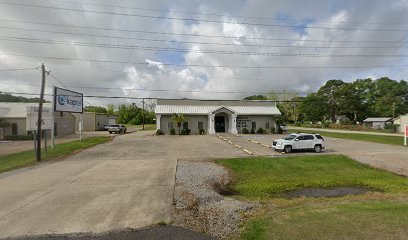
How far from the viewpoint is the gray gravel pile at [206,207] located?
277 inches

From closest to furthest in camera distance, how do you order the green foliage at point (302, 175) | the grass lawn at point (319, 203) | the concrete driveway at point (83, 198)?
the grass lawn at point (319, 203), the concrete driveway at point (83, 198), the green foliage at point (302, 175)

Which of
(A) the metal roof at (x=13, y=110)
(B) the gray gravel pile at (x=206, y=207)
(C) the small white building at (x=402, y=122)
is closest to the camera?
(B) the gray gravel pile at (x=206, y=207)

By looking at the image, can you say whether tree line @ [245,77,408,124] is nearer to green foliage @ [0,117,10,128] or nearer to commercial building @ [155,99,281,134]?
commercial building @ [155,99,281,134]

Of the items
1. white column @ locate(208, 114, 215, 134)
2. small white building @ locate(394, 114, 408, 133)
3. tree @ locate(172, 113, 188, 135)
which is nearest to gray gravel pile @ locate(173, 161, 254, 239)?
tree @ locate(172, 113, 188, 135)

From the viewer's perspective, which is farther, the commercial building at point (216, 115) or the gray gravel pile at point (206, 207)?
the commercial building at point (216, 115)

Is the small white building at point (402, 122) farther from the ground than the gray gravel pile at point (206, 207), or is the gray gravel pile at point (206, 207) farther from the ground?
the small white building at point (402, 122)

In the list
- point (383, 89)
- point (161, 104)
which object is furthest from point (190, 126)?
point (383, 89)

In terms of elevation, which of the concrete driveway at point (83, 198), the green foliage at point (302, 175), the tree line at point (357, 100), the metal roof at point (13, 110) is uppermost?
the tree line at point (357, 100)

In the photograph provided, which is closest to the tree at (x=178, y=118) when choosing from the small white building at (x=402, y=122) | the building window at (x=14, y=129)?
the building window at (x=14, y=129)

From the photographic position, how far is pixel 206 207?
343 inches

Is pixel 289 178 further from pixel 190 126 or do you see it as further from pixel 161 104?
pixel 161 104

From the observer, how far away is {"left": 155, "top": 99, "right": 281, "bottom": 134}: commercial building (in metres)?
46.0

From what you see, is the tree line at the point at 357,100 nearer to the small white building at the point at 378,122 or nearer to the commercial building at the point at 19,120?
the small white building at the point at 378,122

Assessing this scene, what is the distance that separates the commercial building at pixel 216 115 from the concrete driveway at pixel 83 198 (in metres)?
29.1
